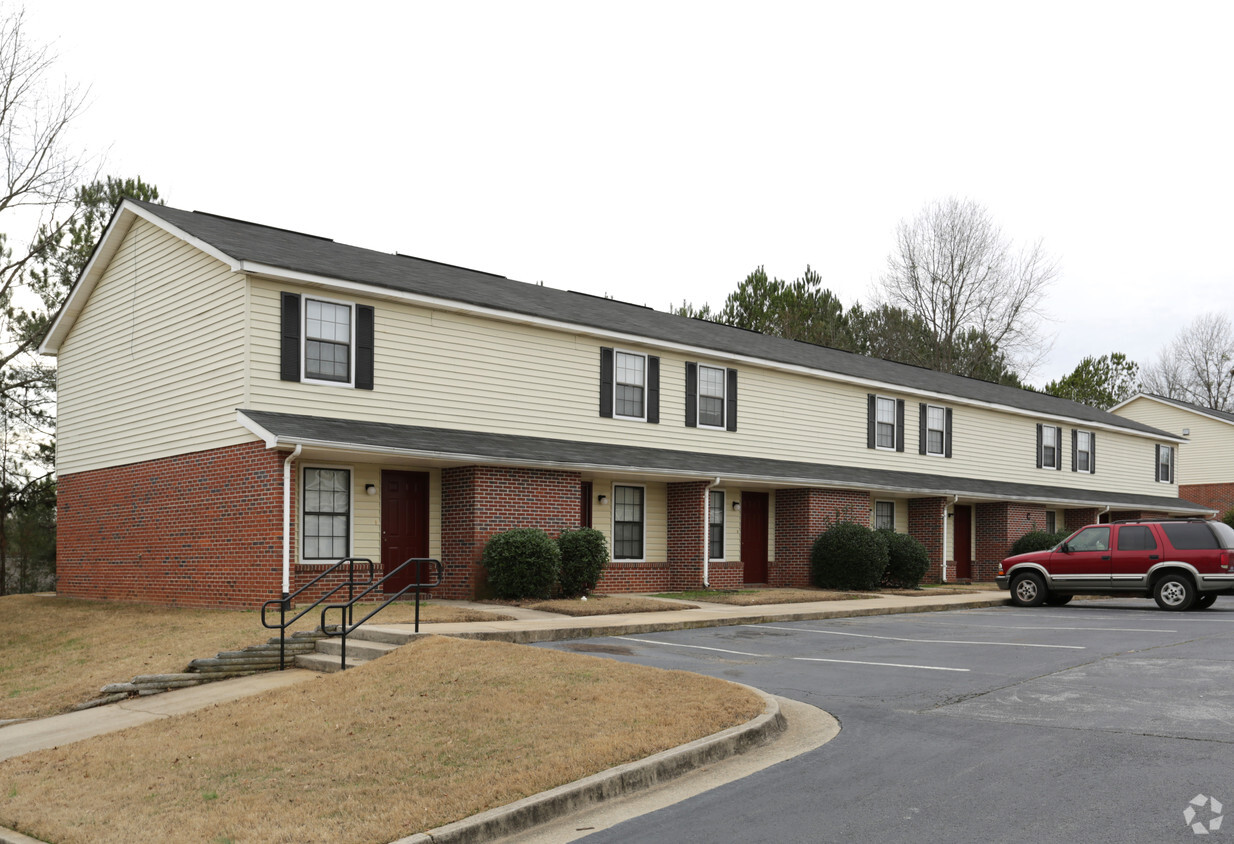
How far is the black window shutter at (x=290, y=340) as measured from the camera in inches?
698

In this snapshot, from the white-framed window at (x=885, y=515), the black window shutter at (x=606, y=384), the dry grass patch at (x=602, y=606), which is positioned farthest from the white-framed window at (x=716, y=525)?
the white-framed window at (x=885, y=515)

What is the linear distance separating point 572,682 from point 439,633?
3.95 m

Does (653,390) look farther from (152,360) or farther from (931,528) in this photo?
(931,528)

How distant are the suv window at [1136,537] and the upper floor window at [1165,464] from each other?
24770 millimetres

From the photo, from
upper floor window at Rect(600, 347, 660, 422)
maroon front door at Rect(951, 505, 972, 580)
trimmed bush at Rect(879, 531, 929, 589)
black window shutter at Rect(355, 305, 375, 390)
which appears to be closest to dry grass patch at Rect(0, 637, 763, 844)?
black window shutter at Rect(355, 305, 375, 390)

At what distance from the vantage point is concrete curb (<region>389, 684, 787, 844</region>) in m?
6.27

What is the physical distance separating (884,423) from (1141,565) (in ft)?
32.2

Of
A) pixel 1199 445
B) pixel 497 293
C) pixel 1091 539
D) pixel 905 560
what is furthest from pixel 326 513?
pixel 1199 445

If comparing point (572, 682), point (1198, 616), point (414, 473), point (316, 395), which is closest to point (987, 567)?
point (1198, 616)

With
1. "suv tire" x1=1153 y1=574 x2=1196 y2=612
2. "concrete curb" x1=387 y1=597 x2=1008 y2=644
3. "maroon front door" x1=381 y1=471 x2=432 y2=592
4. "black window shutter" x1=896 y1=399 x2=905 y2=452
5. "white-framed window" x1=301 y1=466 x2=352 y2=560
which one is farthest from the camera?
"black window shutter" x1=896 y1=399 x2=905 y2=452

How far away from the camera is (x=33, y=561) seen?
114 ft

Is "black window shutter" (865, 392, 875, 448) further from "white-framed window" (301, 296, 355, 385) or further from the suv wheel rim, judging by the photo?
"white-framed window" (301, 296, 355, 385)

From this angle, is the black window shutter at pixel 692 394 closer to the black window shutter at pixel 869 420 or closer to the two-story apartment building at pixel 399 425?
the two-story apartment building at pixel 399 425

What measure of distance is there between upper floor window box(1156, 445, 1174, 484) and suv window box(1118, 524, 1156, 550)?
24.8 m
